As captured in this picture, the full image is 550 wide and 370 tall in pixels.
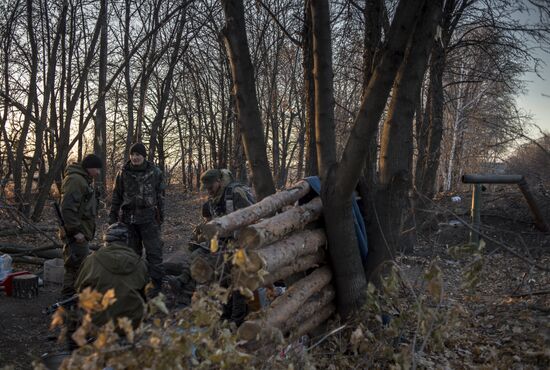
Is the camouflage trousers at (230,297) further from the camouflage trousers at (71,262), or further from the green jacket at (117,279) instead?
the camouflage trousers at (71,262)

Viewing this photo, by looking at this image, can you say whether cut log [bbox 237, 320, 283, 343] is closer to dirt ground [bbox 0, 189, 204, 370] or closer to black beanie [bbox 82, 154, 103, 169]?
dirt ground [bbox 0, 189, 204, 370]

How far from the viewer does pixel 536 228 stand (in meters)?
8.74

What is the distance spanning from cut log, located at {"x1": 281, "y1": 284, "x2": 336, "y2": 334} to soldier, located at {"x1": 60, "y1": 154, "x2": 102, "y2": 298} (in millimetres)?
3221

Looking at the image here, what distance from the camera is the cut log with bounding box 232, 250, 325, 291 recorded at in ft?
8.69

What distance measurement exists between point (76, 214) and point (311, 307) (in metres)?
3.33

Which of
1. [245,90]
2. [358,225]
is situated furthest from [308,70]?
[358,225]

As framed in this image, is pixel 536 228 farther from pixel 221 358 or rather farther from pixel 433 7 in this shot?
pixel 221 358

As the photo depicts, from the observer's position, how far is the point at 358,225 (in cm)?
426

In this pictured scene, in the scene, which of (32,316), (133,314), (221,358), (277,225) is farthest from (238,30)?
(32,316)

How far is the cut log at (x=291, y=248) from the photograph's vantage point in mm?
3430

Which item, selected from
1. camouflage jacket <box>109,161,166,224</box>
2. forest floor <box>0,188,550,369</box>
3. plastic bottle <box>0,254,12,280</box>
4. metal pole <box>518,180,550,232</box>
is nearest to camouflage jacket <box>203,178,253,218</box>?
camouflage jacket <box>109,161,166,224</box>

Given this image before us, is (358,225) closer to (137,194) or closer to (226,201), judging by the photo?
(226,201)

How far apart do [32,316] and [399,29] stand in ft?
16.6

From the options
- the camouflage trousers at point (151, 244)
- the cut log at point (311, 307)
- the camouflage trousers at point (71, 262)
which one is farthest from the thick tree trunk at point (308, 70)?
the camouflage trousers at point (71, 262)
